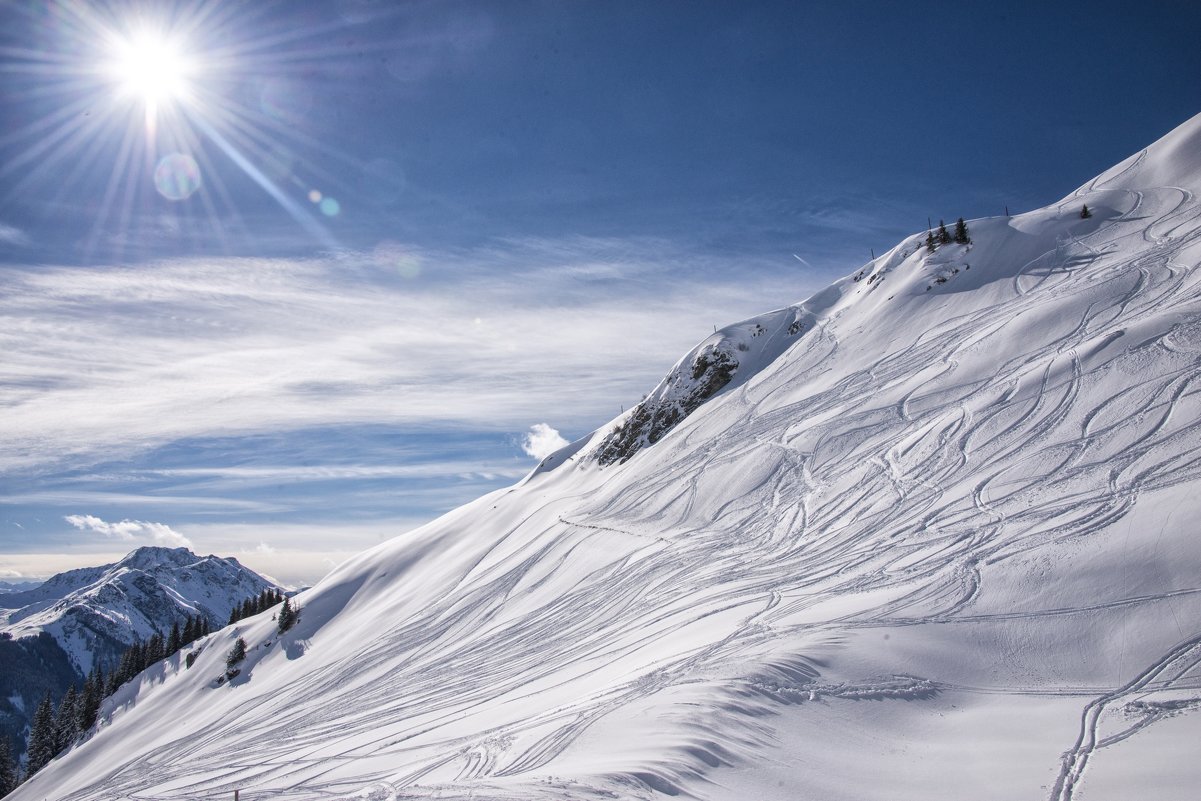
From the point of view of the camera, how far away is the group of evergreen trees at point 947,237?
178ft

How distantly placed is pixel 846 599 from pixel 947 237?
4762 centimetres

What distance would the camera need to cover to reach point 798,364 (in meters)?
50.8

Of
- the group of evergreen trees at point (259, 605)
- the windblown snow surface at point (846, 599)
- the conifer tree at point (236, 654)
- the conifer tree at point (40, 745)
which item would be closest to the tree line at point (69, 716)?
the conifer tree at point (40, 745)

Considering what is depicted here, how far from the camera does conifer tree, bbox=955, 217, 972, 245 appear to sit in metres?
54.1

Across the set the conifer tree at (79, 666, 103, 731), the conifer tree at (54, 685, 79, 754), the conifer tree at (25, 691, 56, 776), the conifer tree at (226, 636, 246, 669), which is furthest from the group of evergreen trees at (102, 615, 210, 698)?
the conifer tree at (226, 636, 246, 669)

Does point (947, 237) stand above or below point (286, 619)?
above

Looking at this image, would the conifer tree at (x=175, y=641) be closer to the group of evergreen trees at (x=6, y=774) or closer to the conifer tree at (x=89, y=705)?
the conifer tree at (x=89, y=705)

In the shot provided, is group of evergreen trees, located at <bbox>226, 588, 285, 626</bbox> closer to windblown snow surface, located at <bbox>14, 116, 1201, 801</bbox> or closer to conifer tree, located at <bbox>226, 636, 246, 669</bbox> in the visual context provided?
windblown snow surface, located at <bbox>14, 116, 1201, 801</bbox>

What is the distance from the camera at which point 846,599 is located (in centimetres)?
1911

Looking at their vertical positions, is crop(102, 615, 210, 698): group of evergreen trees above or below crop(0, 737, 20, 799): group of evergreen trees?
above

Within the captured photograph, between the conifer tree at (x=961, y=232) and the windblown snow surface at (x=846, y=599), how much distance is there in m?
0.85

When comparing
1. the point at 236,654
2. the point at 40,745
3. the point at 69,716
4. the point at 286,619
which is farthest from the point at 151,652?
the point at 286,619

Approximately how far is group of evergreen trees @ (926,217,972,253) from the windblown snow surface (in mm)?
996

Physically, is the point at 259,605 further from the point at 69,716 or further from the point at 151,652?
the point at 69,716
